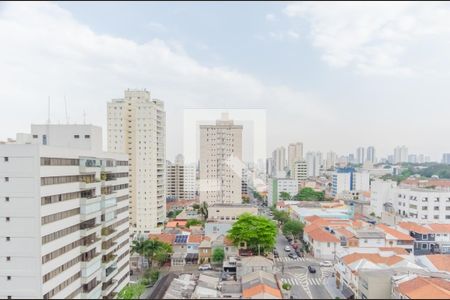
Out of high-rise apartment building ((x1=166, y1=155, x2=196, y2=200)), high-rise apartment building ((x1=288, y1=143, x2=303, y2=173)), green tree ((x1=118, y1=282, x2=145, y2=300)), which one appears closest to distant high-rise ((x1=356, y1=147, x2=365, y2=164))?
high-rise apartment building ((x1=288, y1=143, x2=303, y2=173))

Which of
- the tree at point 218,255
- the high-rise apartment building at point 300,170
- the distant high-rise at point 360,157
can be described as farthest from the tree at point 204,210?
the distant high-rise at point 360,157

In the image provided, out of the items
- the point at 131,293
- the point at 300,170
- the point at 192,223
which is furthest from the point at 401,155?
the point at 131,293

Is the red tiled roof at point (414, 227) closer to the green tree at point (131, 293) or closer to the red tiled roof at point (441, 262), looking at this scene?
the red tiled roof at point (441, 262)

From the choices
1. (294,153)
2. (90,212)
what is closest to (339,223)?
(90,212)

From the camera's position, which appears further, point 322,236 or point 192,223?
point 192,223

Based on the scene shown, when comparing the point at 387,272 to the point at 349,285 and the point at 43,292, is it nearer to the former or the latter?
the point at 349,285

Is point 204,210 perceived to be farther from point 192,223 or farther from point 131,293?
point 131,293
